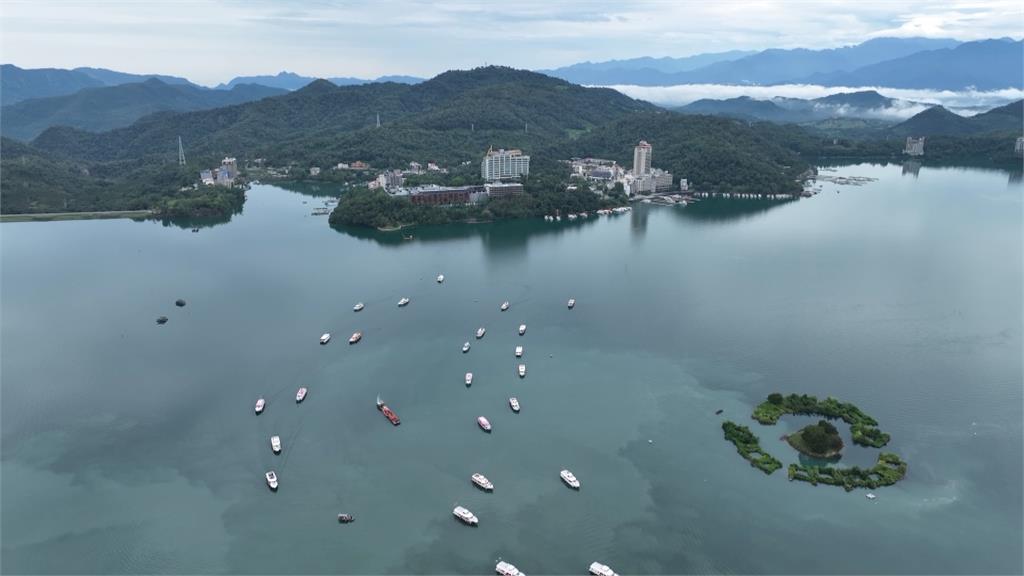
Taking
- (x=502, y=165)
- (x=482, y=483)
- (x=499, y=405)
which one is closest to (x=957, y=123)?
(x=502, y=165)

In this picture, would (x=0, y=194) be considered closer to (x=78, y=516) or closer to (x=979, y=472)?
(x=78, y=516)

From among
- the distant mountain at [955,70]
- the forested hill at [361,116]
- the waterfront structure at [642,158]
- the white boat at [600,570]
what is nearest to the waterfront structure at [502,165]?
the waterfront structure at [642,158]

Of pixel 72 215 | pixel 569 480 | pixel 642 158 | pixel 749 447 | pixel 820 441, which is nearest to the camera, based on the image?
pixel 569 480

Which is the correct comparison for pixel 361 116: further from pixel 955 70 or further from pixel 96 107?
pixel 955 70

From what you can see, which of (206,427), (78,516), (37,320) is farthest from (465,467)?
(37,320)

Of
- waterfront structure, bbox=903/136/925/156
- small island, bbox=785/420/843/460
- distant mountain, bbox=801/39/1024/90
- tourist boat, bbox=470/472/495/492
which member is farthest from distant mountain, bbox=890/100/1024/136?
distant mountain, bbox=801/39/1024/90

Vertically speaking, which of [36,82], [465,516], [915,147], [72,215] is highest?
[36,82]
